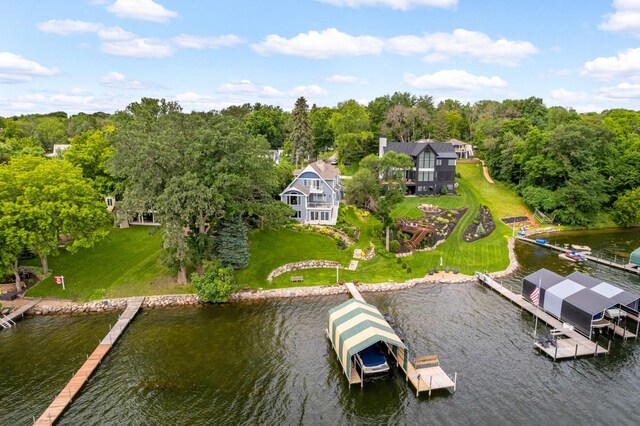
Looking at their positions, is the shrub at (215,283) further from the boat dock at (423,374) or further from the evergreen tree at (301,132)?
the evergreen tree at (301,132)

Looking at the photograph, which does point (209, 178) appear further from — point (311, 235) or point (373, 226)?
point (373, 226)

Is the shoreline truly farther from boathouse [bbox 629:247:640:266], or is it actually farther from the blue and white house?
the blue and white house

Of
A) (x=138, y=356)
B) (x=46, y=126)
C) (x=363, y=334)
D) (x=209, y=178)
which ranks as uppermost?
(x=46, y=126)

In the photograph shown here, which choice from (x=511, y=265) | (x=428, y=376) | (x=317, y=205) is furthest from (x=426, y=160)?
(x=428, y=376)

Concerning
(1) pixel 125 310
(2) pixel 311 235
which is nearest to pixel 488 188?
(2) pixel 311 235

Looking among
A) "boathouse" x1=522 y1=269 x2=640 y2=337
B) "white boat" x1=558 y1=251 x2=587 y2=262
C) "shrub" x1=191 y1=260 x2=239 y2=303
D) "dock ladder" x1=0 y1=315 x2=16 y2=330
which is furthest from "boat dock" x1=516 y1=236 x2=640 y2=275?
"dock ladder" x1=0 y1=315 x2=16 y2=330

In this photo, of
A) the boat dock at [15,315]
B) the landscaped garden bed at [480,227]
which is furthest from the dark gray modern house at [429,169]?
the boat dock at [15,315]

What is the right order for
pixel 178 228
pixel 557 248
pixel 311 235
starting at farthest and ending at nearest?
pixel 557 248 → pixel 311 235 → pixel 178 228
